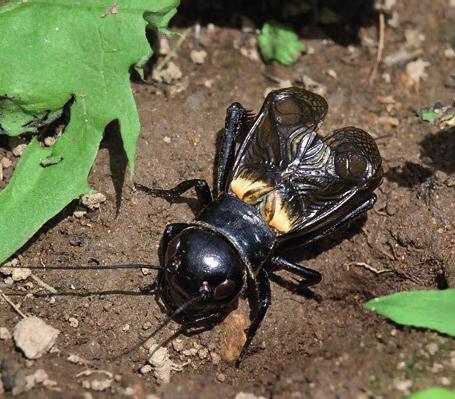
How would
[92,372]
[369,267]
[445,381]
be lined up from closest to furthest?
1. [445,381]
2. [92,372]
3. [369,267]

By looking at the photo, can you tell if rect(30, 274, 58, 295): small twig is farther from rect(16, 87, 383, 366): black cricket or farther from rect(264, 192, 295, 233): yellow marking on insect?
rect(264, 192, 295, 233): yellow marking on insect

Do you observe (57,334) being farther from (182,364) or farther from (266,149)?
(266,149)

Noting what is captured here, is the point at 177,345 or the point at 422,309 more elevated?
the point at 422,309

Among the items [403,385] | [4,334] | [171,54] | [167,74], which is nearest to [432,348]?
[403,385]

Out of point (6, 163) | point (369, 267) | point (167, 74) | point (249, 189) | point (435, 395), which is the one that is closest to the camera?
point (435, 395)

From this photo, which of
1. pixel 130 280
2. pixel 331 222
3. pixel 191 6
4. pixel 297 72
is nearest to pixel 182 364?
pixel 130 280

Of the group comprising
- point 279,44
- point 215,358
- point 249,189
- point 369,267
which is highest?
point 279,44

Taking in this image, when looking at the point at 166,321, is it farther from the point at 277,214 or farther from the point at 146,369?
the point at 277,214
